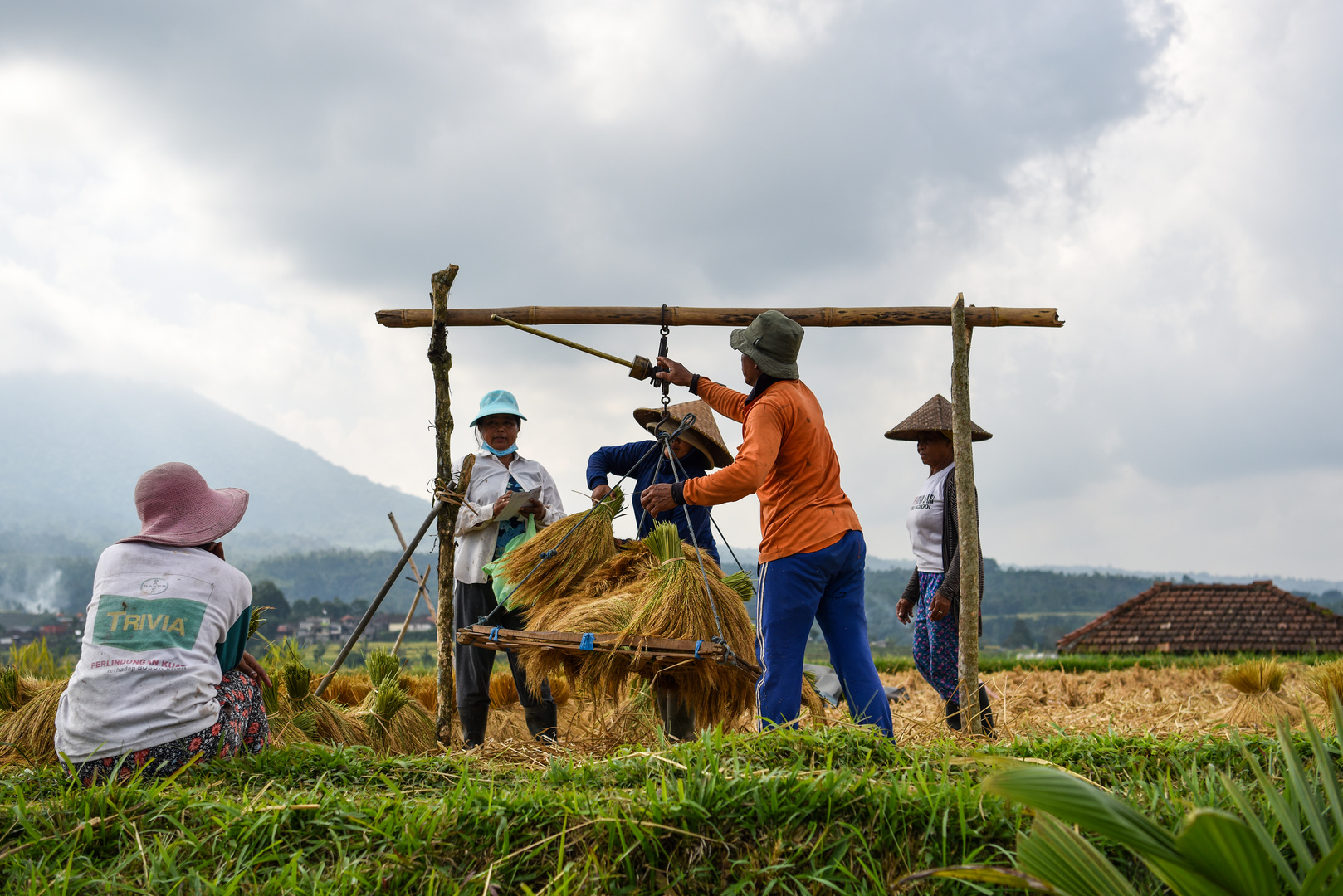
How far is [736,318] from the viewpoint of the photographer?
210 inches

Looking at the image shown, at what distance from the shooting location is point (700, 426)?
5.63m

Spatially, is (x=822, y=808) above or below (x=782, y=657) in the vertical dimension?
below

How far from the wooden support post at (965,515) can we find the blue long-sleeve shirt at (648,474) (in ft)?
4.49

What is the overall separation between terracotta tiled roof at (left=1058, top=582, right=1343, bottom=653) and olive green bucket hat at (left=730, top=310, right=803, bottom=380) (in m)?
15.1

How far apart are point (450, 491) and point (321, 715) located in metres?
1.43

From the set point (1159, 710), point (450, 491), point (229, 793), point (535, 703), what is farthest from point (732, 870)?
point (1159, 710)

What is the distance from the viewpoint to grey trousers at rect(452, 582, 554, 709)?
207 inches

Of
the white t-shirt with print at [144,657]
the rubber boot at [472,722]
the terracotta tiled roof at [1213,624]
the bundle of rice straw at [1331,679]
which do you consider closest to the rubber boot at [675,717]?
the rubber boot at [472,722]

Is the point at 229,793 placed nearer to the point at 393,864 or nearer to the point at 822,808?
the point at 393,864

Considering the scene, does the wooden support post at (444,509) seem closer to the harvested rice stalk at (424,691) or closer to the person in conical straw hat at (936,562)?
the harvested rice stalk at (424,691)

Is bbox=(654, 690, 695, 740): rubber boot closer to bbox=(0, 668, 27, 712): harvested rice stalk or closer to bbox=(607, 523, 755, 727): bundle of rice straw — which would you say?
bbox=(607, 523, 755, 727): bundle of rice straw

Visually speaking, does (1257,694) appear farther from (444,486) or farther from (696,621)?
(444,486)

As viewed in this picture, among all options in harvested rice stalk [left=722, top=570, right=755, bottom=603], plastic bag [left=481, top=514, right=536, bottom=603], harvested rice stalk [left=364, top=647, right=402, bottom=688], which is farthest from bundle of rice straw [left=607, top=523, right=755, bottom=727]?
harvested rice stalk [left=364, top=647, right=402, bottom=688]

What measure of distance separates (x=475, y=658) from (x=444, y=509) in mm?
910
